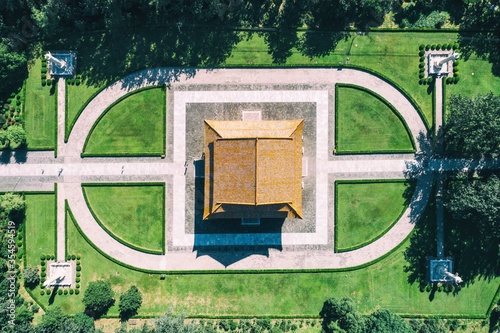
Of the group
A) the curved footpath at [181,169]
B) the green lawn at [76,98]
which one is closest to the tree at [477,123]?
the curved footpath at [181,169]

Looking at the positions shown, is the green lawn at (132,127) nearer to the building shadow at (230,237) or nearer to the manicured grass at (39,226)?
the building shadow at (230,237)

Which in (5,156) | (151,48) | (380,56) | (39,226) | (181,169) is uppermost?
(151,48)

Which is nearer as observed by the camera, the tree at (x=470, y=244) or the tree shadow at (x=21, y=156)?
the tree at (x=470, y=244)

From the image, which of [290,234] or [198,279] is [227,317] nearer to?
[198,279]

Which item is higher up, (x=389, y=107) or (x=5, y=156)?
(x=389, y=107)

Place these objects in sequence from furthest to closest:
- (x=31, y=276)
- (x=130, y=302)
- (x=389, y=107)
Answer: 1. (x=389, y=107)
2. (x=31, y=276)
3. (x=130, y=302)

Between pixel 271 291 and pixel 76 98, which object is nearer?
pixel 271 291

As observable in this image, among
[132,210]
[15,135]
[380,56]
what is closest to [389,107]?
[380,56]

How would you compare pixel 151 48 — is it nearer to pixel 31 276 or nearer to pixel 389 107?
pixel 389 107
